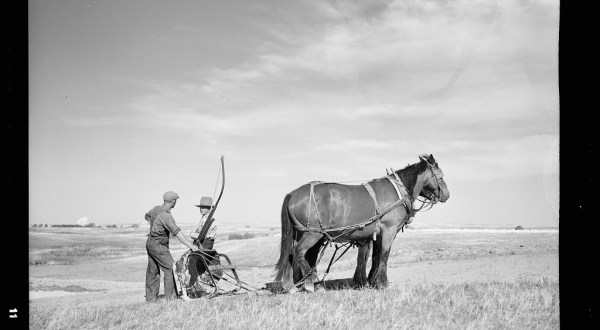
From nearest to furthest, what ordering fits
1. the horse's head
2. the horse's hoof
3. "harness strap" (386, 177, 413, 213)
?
the horse's hoof, "harness strap" (386, 177, 413, 213), the horse's head

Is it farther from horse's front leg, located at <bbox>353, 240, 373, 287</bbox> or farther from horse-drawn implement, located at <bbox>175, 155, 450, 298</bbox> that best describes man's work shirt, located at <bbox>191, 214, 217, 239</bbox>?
horse's front leg, located at <bbox>353, 240, 373, 287</bbox>

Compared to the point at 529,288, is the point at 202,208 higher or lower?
higher

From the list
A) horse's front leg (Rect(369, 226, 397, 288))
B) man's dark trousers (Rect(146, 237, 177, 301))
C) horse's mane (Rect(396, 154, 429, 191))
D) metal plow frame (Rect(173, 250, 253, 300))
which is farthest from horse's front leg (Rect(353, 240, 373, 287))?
man's dark trousers (Rect(146, 237, 177, 301))

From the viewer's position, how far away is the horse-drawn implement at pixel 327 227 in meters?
7.37

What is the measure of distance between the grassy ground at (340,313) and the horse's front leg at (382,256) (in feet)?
2.77

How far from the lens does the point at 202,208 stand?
26.3ft

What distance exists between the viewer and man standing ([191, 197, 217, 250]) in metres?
7.50

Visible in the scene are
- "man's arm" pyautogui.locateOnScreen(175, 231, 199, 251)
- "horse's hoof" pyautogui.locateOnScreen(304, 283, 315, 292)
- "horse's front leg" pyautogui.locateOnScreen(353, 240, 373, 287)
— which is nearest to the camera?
"man's arm" pyautogui.locateOnScreen(175, 231, 199, 251)

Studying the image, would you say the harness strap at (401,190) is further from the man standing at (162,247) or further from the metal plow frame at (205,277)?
the man standing at (162,247)

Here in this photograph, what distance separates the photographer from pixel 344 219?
7625 millimetres
